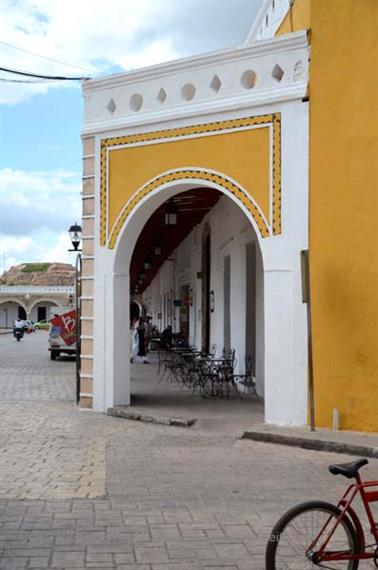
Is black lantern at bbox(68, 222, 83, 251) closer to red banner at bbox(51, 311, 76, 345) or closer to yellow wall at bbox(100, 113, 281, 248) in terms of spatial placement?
yellow wall at bbox(100, 113, 281, 248)

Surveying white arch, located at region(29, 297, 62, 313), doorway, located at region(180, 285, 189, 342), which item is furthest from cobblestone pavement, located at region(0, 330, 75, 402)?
white arch, located at region(29, 297, 62, 313)

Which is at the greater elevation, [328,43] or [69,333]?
[328,43]

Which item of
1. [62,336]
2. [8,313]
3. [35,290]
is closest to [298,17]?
[62,336]

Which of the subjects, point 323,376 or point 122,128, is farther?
point 122,128

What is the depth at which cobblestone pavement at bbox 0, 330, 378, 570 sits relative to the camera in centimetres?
498

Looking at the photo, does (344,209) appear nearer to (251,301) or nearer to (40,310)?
(251,301)

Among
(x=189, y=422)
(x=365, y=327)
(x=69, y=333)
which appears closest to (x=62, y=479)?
(x=189, y=422)

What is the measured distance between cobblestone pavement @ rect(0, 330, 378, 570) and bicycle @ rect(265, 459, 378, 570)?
0.64 m

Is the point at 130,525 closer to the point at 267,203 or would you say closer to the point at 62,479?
the point at 62,479

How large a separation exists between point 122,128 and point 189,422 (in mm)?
4576

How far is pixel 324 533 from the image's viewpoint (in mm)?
4098

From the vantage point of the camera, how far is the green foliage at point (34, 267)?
114 meters

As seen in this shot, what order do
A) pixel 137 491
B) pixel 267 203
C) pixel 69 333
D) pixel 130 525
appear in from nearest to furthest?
pixel 130 525 → pixel 137 491 → pixel 267 203 → pixel 69 333

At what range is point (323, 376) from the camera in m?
9.29
